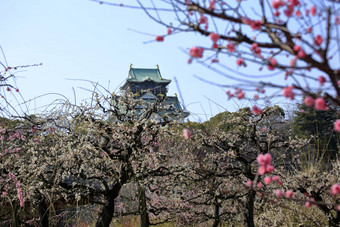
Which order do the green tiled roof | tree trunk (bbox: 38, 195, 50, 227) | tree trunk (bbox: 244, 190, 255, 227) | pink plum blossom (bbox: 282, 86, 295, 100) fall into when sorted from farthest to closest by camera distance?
the green tiled roof, tree trunk (bbox: 38, 195, 50, 227), tree trunk (bbox: 244, 190, 255, 227), pink plum blossom (bbox: 282, 86, 295, 100)

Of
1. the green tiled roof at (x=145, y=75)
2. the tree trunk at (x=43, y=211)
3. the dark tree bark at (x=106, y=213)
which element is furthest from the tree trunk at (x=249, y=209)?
the green tiled roof at (x=145, y=75)

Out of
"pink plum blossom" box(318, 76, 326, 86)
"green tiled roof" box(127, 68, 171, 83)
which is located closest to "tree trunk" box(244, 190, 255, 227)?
"pink plum blossom" box(318, 76, 326, 86)

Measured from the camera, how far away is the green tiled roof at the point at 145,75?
2829 cm

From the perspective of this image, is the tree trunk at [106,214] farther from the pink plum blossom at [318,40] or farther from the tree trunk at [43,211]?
the pink plum blossom at [318,40]

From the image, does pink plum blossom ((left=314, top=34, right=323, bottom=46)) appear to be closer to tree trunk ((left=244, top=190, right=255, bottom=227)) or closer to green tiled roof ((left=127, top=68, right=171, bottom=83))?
tree trunk ((left=244, top=190, right=255, bottom=227))

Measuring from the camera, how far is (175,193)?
189 inches

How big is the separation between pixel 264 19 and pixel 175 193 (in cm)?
387

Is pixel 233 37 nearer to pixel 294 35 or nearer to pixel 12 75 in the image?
pixel 294 35

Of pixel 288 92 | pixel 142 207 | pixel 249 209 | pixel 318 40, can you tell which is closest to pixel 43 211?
pixel 142 207

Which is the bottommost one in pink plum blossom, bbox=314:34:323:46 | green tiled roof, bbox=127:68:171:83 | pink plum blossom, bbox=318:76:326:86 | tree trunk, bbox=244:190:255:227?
tree trunk, bbox=244:190:255:227

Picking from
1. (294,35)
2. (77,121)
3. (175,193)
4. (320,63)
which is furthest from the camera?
(175,193)

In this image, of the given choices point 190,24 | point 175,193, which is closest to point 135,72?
Answer: point 175,193

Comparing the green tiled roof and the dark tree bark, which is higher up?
the green tiled roof

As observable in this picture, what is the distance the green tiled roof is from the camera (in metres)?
28.3
